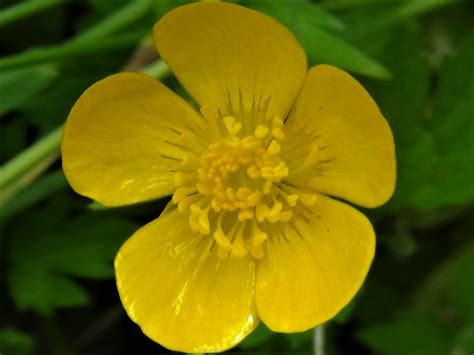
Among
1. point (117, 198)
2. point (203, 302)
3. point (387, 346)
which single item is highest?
point (117, 198)

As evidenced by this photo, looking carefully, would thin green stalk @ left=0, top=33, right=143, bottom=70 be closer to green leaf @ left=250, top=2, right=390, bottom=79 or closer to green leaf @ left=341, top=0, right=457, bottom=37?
green leaf @ left=250, top=2, right=390, bottom=79

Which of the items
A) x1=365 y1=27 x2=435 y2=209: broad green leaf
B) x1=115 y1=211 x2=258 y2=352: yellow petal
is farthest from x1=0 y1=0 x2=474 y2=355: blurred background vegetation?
x1=115 y1=211 x2=258 y2=352: yellow petal

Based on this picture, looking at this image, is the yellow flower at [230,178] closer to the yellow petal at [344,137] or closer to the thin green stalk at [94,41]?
the yellow petal at [344,137]

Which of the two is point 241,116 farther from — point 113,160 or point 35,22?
point 35,22

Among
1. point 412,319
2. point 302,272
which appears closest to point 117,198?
point 302,272

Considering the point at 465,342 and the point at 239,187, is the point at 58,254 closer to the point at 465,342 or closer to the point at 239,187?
the point at 239,187

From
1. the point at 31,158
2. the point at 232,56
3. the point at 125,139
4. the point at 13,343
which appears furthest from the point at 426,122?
the point at 13,343
